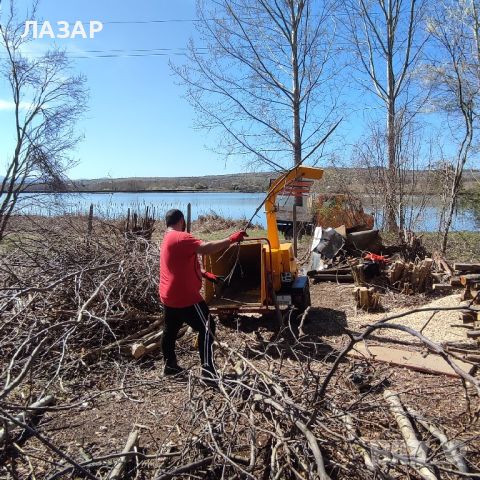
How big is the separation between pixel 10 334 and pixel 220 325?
271 cm

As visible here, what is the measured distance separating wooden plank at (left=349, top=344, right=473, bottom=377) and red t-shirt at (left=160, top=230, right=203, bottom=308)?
1813 millimetres

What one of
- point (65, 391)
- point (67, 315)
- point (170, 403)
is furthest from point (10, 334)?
point (170, 403)

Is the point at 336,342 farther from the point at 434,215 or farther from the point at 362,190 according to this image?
the point at 362,190

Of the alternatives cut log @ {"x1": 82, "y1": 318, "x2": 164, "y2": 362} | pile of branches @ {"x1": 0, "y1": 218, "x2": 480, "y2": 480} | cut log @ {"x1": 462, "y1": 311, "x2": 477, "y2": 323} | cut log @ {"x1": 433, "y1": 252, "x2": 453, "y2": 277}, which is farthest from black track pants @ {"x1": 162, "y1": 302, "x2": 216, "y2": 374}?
cut log @ {"x1": 433, "y1": 252, "x2": 453, "y2": 277}

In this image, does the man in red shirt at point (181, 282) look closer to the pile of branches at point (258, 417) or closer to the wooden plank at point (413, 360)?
the pile of branches at point (258, 417)

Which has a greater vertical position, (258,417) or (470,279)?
(470,279)

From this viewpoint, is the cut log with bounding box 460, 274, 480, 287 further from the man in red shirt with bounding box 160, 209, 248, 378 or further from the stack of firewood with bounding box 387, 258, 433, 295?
the man in red shirt with bounding box 160, 209, 248, 378

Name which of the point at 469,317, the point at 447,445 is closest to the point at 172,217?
the point at 447,445

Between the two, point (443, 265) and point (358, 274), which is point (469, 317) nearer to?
point (358, 274)

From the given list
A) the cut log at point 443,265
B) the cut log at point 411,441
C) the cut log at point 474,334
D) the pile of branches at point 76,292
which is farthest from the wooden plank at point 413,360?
the cut log at point 443,265

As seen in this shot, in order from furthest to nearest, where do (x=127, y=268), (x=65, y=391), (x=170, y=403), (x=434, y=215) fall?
1. (x=434, y=215)
2. (x=127, y=268)
3. (x=65, y=391)
4. (x=170, y=403)

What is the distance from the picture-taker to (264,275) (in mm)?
6172

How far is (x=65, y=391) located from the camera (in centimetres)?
482

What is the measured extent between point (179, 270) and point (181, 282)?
124mm
